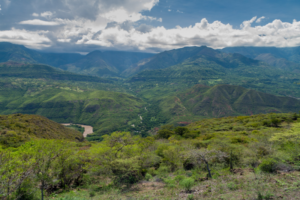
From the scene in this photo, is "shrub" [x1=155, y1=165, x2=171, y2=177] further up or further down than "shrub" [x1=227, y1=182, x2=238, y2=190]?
further down

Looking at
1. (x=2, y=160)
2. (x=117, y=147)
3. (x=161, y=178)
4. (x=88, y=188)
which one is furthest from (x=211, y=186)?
(x=2, y=160)

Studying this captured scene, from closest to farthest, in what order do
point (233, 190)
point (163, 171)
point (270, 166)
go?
point (233, 190)
point (270, 166)
point (163, 171)

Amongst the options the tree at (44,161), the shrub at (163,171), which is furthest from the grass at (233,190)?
the shrub at (163,171)

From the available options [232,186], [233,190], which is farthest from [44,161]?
[232,186]

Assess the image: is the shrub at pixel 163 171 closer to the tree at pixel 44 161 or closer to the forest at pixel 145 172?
the forest at pixel 145 172

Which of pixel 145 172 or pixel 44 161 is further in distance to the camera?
pixel 145 172

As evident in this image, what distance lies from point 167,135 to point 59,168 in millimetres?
55913

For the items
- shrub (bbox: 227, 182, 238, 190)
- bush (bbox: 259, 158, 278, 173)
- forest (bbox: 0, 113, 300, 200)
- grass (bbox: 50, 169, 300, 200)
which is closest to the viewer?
grass (bbox: 50, 169, 300, 200)

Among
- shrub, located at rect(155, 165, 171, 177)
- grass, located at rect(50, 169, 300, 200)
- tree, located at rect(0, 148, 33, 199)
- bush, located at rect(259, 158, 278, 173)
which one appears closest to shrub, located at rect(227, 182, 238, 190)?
grass, located at rect(50, 169, 300, 200)

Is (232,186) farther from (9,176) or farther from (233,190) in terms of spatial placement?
(9,176)

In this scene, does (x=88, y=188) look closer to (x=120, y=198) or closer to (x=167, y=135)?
(x=120, y=198)

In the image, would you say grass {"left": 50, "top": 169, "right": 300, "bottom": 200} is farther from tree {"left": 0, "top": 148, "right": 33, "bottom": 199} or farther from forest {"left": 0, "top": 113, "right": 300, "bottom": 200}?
tree {"left": 0, "top": 148, "right": 33, "bottom": 199}

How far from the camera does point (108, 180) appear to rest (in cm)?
2966

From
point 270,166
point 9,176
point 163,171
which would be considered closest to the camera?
point 9,176
